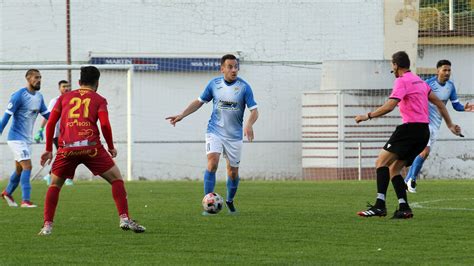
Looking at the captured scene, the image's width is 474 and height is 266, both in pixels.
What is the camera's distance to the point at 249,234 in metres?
12.0

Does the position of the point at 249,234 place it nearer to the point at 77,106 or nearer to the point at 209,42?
the point at 77,106

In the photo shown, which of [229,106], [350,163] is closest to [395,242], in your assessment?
[229,106]

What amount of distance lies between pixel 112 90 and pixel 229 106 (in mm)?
16063

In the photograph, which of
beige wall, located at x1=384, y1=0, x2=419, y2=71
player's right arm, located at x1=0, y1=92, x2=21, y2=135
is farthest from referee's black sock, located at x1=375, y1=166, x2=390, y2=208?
beige wall, located at x1=384, y1=0, x2=419, y2=71

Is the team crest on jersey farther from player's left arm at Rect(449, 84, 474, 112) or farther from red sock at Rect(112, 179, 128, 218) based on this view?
player's left arm at Rect(449, 84, 474, 112)

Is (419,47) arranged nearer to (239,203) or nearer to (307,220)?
(239,203)

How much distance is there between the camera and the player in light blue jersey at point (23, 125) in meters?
17.5

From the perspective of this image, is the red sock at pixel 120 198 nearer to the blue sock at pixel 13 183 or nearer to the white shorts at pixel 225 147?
the white shorts at pixel 225 147

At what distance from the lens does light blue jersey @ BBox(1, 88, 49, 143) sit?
17.6 metres

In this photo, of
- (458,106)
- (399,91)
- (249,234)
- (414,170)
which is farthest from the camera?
(414,170)

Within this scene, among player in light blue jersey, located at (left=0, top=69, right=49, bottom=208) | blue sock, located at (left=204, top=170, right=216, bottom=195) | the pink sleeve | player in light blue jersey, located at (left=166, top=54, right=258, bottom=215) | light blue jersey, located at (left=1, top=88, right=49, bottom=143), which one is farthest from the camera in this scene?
light blue jersey, located at (left=1, top=88, right=49, bottom=143)

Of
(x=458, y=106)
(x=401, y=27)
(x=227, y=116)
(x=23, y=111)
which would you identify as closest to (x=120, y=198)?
(x=227, y=116)

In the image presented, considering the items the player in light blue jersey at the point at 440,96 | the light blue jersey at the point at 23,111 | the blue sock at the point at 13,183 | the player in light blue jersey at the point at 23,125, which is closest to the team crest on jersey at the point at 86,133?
the player in light blue jersey at the point at 23,125

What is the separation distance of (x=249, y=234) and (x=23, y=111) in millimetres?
6933
